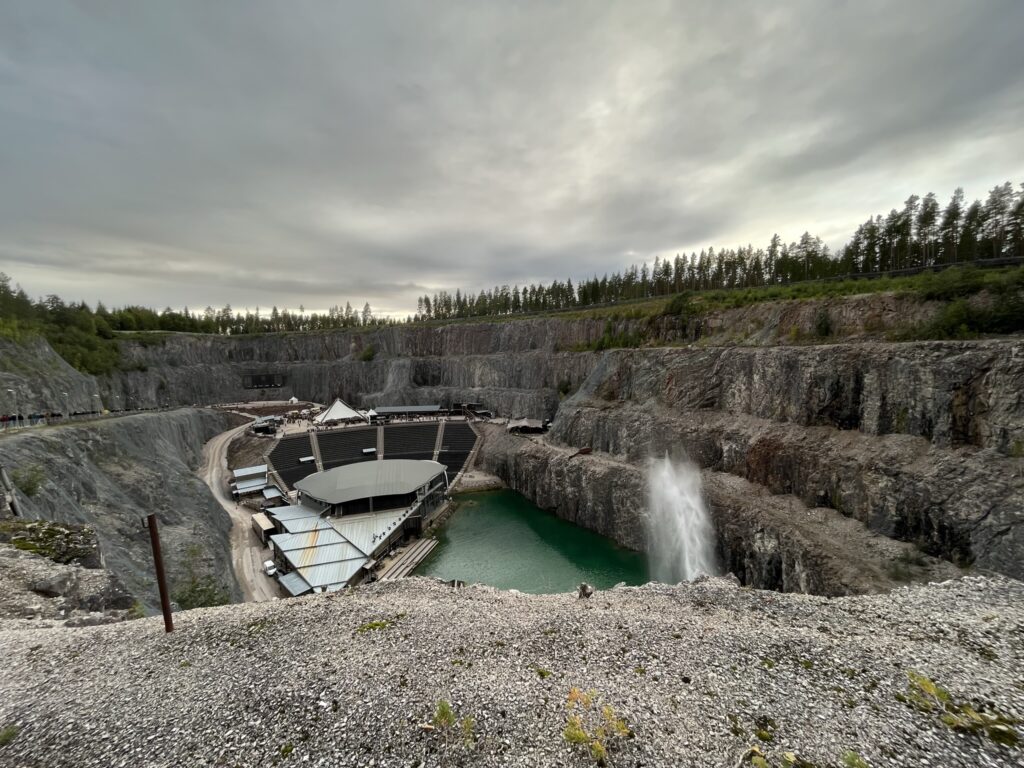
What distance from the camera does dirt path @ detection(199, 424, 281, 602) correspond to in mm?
24109

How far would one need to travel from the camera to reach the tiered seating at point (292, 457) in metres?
44.7

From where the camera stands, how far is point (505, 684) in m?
9.27

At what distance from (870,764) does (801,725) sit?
1.12 meters

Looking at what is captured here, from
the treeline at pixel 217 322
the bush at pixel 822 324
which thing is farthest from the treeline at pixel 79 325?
the bush at pixel 822 324

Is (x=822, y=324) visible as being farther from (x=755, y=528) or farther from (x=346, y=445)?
(x=346, y=445)

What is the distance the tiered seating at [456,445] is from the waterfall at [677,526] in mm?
26236

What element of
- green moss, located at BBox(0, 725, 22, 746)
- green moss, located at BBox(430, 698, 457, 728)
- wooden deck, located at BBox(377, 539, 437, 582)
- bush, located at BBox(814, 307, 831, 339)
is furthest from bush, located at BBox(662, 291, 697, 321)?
green moss, located at BBox(0, 725, 22, 746)

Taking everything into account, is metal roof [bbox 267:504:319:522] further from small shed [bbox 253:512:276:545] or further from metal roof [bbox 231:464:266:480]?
metal roof [bbox 231:464:266:480]

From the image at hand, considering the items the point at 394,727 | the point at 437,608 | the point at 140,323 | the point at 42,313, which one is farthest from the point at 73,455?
the point at 140,323

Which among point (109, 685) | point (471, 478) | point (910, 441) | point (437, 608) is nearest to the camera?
point (109, 685)

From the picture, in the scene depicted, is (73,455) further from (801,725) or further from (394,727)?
(801,725)

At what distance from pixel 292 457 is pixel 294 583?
94.1 ft

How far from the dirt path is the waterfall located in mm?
25997

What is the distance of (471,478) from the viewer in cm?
4681
